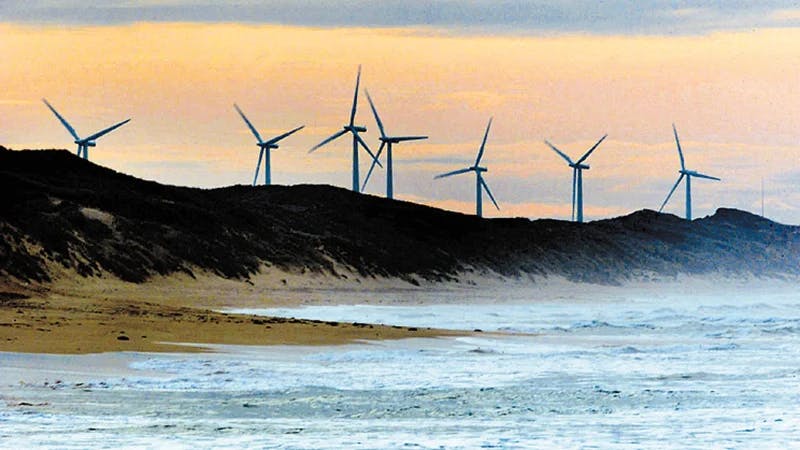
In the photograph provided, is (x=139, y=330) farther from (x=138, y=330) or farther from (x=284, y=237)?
(x=284, y=237)

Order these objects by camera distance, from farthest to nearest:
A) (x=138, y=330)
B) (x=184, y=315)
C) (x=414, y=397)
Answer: (x=184, y=315) < (x=138, y=330) < (x=414, y=397)

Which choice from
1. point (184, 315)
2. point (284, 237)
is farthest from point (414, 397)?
point (284, 237)

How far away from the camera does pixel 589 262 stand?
157 m

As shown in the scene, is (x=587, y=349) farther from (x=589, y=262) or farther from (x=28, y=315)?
(x=589, y=262)

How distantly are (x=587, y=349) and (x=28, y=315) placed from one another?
52.2ft

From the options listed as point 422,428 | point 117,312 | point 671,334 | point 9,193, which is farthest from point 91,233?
point 422,428

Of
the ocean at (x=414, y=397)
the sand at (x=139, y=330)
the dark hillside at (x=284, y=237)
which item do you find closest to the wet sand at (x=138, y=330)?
the sand at (x=139, y=330)

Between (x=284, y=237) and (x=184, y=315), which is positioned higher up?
(x=284, y=237)

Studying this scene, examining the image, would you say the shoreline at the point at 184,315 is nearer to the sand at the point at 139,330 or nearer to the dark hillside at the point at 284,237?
the sand at the point at 139,330

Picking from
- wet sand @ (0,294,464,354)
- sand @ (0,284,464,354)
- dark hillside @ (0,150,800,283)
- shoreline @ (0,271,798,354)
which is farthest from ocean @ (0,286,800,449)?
dark hillside @ (0,150,800,283)

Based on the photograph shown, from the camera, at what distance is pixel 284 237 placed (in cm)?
12044

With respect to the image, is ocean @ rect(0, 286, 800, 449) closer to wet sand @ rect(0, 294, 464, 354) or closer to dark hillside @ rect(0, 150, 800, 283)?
wet sand @ rect(0, 294, 464, 354)

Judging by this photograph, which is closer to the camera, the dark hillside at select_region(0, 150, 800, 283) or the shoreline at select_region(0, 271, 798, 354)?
the shoreline at select_region(0, 271, 798, 354)

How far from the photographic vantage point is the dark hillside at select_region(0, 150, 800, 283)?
94312mm
